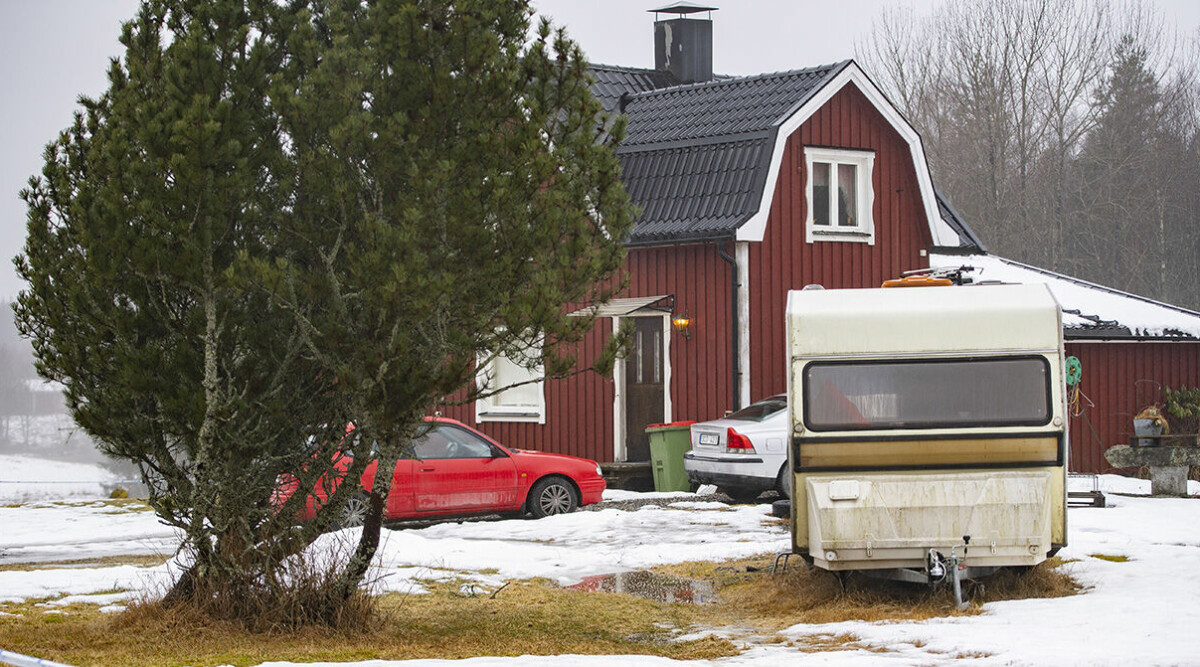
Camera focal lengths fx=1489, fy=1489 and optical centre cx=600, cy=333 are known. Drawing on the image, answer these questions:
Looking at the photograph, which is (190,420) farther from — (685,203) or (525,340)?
(685,203)

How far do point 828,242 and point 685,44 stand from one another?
258 inches

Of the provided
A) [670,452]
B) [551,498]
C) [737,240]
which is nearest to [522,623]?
[551,498]

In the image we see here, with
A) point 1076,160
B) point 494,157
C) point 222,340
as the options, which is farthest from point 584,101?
point 1076,160

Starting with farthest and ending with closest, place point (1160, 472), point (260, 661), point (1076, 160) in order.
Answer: point (1076, 160) → point (1160, 472) → point (260, 661)

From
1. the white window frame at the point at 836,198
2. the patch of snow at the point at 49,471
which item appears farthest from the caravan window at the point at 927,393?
the patch of snow at the point at 49,471

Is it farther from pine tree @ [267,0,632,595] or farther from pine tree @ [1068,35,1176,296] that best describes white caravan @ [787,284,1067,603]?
pine tree @ [1068,35,1176,296]

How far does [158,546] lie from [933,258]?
52.5 ft

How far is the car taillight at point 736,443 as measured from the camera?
1866cm

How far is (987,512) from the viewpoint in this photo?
35.5ft

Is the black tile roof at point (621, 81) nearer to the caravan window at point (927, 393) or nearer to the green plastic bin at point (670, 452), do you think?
the green plastic bin at point (670, 452)

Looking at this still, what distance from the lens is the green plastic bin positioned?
68.4 feet

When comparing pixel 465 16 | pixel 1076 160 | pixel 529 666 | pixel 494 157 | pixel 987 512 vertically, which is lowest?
pixel 529 666

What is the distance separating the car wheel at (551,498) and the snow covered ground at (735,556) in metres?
0.77

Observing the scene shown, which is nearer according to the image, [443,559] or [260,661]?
[260,661]
